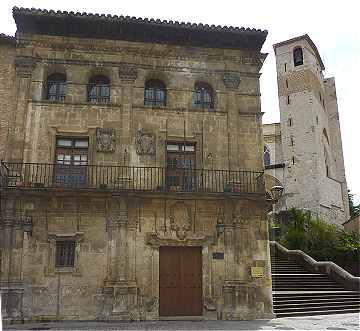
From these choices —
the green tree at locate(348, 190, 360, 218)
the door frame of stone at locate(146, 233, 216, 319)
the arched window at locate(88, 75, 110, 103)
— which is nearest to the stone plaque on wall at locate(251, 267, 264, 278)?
the door frame of stone at locate(146, 233, 216, 319)

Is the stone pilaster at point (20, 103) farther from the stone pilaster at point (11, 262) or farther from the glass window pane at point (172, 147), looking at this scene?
the glass window pane at point (172, 147)

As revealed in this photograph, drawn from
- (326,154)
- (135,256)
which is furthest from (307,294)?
(326,154)

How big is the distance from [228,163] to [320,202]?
760 inches

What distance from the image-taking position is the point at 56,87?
14.8 meters

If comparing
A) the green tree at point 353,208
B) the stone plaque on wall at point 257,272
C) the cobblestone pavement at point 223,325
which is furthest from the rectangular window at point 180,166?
the green tree at point 353,208

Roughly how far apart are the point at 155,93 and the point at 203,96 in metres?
1.81

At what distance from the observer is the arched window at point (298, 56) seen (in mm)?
35500

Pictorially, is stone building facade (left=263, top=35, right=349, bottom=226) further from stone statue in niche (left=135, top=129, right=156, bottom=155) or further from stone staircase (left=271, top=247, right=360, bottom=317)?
stone statue in niche (left=135, top=129, right=156, bottom=155)

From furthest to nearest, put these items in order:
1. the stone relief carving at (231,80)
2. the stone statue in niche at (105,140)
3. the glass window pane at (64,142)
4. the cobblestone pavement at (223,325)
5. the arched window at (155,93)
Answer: the stone relief carving at (231,80) < the arched window at (155,93) < the glass window pane at (64,142) < the stone statue in niche at (105,140) < the cobblestone pavement at (223,325)

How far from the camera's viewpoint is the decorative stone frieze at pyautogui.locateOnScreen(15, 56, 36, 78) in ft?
47.1

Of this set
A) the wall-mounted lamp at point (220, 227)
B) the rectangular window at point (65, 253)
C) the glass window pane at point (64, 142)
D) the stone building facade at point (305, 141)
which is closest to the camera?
the rectangular window at point (65, 253)

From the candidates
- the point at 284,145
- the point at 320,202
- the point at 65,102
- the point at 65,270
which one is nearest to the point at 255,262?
the point at 65,270

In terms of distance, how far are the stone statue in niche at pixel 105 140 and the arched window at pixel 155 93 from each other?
1901mm

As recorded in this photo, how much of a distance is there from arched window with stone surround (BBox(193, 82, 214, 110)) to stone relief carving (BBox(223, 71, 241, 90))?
64cm
